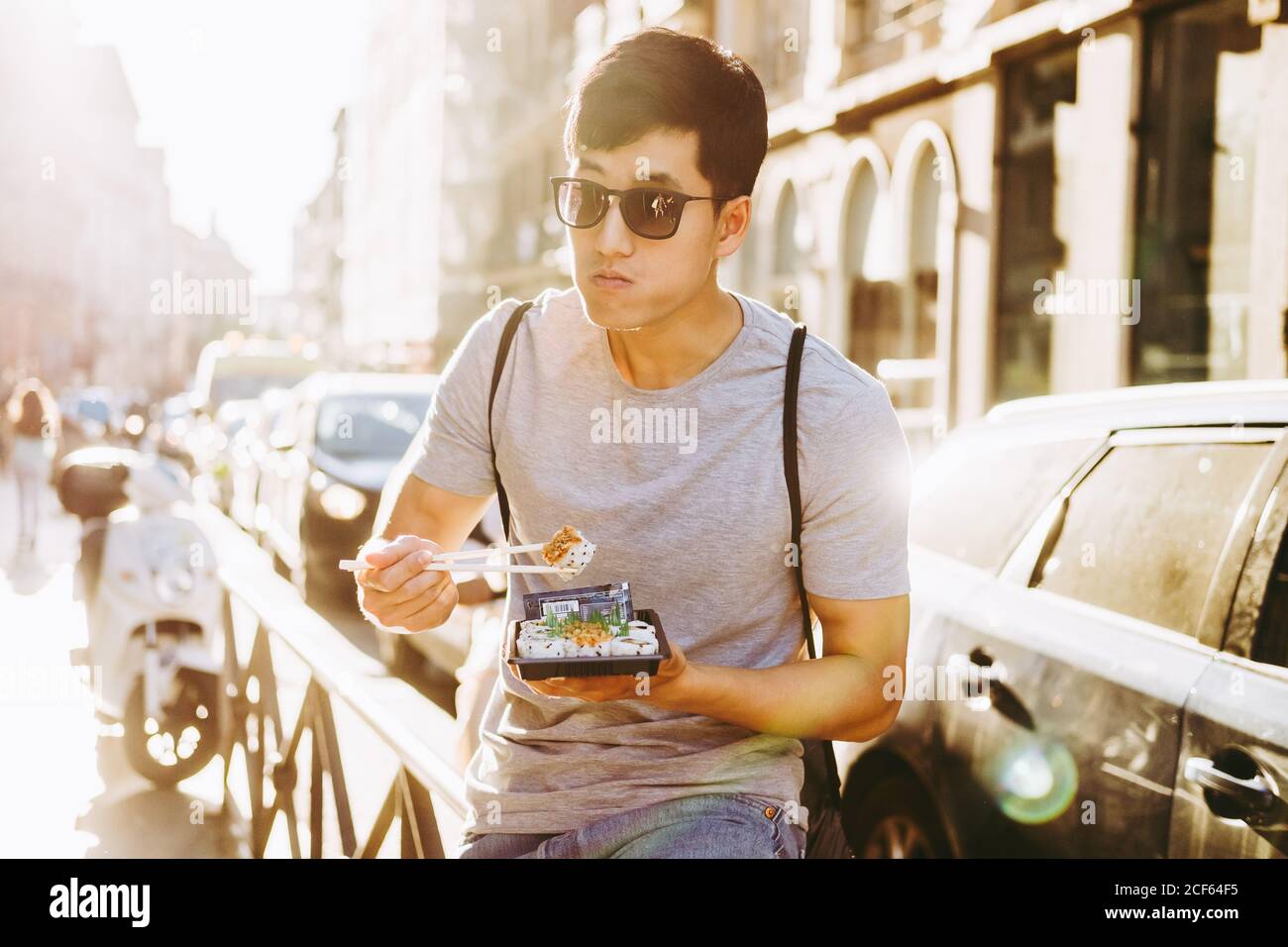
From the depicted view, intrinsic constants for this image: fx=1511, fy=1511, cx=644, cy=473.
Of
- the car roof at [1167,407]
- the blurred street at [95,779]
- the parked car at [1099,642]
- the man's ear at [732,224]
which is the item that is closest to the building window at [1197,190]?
the blurred street at [95,779]

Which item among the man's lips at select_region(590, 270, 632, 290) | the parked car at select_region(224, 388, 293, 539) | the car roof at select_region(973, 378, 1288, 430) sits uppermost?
the man's lips at select_region(590, 270, 632, 290)

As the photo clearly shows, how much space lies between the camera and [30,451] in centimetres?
1451

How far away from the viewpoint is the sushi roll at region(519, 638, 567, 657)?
178cm

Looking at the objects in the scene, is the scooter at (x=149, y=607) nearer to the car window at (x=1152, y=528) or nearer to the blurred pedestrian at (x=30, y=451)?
the car window at (x=1152, y=528)

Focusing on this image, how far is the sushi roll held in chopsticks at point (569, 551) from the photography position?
1.92 meters

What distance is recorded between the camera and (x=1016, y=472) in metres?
3.60

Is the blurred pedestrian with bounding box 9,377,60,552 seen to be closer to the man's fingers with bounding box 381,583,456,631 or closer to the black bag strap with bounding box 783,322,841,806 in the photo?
the man's fingers with bounding box 381,583,456,631

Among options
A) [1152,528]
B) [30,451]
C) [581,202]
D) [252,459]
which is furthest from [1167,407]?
[30,451]

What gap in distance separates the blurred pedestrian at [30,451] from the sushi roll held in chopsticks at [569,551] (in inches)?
526

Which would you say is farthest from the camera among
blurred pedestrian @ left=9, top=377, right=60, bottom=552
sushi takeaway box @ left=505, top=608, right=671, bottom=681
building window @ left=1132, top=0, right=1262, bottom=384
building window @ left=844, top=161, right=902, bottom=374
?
building window @ left=844, top=161, right=902, bottom=374

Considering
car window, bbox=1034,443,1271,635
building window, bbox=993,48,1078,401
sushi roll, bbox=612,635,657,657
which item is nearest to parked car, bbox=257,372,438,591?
building window, bbox=993,48,1078,401

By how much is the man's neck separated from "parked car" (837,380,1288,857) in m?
1.15
